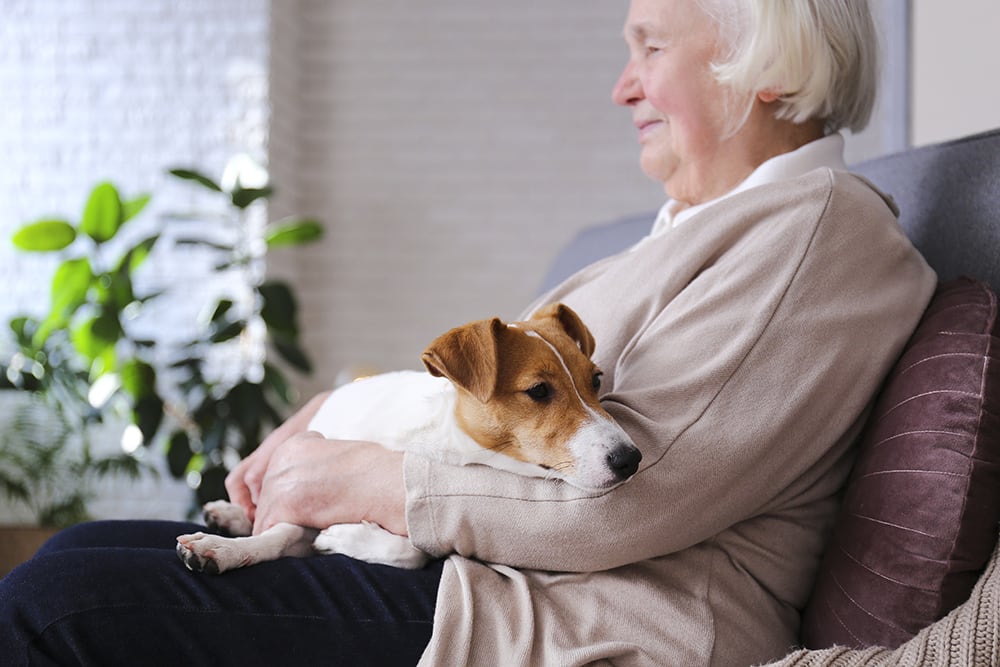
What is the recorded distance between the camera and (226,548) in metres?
1.28

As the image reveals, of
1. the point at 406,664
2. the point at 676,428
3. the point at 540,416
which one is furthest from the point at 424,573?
the point at 676,428

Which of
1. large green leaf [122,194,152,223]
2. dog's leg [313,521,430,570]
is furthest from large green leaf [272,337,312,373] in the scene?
dog's leg [313,521,430,570]

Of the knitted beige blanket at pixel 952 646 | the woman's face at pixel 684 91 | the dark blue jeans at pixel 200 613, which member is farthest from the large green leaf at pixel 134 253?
the knitted beige blanket at pixel 952 646

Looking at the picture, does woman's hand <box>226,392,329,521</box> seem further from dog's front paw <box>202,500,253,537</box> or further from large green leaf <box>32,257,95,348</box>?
large green leaf <box>32,257,95,348</box>

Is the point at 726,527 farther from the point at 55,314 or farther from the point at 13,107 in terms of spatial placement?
the point at 13,107

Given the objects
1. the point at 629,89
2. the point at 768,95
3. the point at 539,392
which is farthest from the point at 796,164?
the point at 539,392

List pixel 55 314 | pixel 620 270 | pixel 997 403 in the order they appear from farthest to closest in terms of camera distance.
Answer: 1. pixel 55 314
2. pixel 620 270
3. pixel 997 403

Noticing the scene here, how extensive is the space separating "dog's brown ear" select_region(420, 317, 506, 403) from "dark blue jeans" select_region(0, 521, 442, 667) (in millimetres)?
256

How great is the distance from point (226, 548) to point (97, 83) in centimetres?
354

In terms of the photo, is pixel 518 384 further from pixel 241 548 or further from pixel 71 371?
pixel 71 371

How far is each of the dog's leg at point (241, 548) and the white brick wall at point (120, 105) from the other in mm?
2974

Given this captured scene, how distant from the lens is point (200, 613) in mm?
1195

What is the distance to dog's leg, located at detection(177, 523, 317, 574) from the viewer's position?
125 cm

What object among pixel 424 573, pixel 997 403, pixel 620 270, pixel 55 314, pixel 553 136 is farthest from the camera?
pixel 553 136
